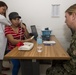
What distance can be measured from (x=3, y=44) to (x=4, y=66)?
2.79ft

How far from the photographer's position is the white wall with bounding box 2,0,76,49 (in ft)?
10.9

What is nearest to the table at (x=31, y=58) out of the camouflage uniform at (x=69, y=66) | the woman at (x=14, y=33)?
the camouflage uniform at (x=69, y=66)

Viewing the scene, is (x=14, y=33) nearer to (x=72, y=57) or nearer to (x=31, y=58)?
(x=31, y=58)

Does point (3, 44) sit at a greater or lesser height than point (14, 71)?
greater

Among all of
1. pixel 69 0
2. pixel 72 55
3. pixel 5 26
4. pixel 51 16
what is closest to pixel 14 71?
pixel 5 26

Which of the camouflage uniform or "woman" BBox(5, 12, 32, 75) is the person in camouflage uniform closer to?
the camouflage uniform

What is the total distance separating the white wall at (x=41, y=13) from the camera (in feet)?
10.9

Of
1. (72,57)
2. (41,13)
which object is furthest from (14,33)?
(72,57)

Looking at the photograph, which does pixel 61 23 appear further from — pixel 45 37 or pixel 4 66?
pixel 4 66

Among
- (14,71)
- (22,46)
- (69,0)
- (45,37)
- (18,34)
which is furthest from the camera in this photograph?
(69,0)

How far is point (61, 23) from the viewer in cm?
Result: 338

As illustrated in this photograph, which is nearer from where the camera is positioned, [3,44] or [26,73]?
[26,73]

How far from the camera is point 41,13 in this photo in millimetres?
3354

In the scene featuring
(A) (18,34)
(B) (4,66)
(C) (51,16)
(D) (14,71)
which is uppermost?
(C) (51,16)
